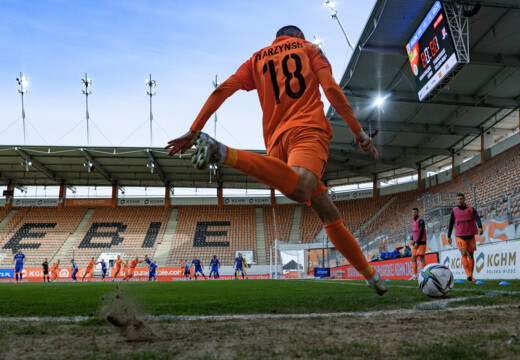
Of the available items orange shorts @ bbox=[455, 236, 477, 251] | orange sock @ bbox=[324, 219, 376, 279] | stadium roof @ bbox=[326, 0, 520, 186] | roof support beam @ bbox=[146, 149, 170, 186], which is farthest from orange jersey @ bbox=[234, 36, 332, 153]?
roof support beam @ bbox=[146, 149, 170, 186]

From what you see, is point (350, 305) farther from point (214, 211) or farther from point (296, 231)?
point (214, 211)

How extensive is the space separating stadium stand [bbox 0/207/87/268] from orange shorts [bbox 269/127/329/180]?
3471cm

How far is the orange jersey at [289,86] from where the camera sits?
10.9ft

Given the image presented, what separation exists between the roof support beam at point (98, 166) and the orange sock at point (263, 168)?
32098mm

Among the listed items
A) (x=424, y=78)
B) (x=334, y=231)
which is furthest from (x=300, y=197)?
(x=424, y=78)

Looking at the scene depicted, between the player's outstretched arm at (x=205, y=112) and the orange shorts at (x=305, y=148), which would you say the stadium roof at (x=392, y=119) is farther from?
the orange shorts at (x=305, y=148)

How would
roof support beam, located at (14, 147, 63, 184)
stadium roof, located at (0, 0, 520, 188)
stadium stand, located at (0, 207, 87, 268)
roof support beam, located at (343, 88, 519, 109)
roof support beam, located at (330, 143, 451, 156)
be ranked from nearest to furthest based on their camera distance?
stadium roof, located at (0, 0, 520, 188), roof support beam, located at (343, 88, 519, 109), roof support beam, located at (330, 143, 451, 156), roof support beam, located at (14, 147, 63, 184), stadium stand, located at (0, 207, 87, 268)

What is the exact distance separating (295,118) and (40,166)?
124 ft

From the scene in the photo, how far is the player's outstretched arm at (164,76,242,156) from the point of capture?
3.33m

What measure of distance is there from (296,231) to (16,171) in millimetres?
25194

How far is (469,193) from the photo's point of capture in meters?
26.0

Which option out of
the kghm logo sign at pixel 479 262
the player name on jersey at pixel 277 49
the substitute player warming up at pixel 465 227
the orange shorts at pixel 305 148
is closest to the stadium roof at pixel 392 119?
the kghm logo sign at pixel 479 262

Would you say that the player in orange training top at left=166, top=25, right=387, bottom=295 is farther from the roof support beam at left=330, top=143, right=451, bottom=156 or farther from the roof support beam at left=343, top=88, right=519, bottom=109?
the roof support beam at left=330, top=143, right=451, bottom=156

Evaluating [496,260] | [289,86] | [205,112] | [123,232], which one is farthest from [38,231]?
[289,86]
